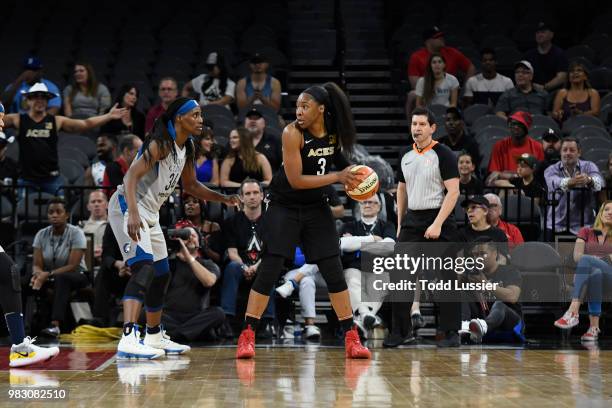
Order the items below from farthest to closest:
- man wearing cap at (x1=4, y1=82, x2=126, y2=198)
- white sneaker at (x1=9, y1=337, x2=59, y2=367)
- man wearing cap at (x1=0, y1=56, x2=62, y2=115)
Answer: man wearing cap at (x1=0, y1=56, x2=62, y2=115)
man wearing cap at (x1=4, y1=82, x2=126, y2=198)
white sneaker at (x1=9, y1=337, x2=59, y2=367)

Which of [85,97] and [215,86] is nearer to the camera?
[85,97]

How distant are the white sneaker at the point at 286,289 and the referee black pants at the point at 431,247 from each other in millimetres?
1256

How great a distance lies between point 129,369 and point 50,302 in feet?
11.3

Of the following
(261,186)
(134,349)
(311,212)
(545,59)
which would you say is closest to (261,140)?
(261,186)

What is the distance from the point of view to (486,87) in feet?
46.3

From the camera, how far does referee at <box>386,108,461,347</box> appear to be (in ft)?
28.0

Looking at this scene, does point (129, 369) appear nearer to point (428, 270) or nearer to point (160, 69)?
point (428, 270)

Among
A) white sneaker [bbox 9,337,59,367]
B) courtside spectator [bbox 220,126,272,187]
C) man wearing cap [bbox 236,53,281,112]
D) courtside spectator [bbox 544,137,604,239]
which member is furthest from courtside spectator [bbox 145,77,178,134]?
white sneaker [bbox 9,337,59,367]

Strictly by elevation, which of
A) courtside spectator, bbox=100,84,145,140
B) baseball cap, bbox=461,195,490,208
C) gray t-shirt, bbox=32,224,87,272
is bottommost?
gray t-shirt, bbox=32,224,87,272

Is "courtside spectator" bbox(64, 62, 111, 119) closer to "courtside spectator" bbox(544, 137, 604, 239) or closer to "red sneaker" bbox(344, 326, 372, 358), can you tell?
"courtside spectator" bbox(544, 137, 604, 239)

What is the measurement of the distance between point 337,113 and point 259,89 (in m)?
6.35

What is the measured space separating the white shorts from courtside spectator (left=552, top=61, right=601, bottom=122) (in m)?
7.12

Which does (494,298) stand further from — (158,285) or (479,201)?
(158,285)

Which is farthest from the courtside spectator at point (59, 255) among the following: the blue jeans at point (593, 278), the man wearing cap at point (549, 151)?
the man wearing cap at point (549, 151)
